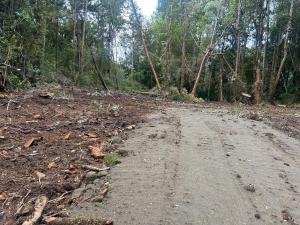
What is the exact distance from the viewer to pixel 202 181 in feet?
16.1

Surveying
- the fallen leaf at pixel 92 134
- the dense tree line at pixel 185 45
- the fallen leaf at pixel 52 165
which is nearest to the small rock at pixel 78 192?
the fallen leaf at pixel 52 165

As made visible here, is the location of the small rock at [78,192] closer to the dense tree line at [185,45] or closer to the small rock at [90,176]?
the small rock at [90,176]

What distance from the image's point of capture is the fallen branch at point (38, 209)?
3.73 m

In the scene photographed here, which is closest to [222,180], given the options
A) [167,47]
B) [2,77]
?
[2,77]

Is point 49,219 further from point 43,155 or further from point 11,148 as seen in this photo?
point 11,148

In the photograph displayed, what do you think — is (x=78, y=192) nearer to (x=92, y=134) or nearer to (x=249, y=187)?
(x=249, y=187)

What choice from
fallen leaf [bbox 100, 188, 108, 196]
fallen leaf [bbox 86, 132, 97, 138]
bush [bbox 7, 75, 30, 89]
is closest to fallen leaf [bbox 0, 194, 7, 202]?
fallen leaf [bbox 100, 188, 108, 196]

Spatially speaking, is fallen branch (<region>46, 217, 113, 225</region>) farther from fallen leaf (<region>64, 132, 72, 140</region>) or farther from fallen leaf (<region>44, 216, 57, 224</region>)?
fallen leaf (<region>64, 132, 72, 140</region>)

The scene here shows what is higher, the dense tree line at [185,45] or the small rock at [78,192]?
the dense tree line at [185,45]

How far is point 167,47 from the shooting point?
21922 millimetres

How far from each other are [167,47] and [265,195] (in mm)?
17864

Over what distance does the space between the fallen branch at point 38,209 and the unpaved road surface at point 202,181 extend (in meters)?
0.36

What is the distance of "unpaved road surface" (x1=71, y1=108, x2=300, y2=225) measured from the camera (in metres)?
4.01

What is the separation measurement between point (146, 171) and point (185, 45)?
25183 millimetres
